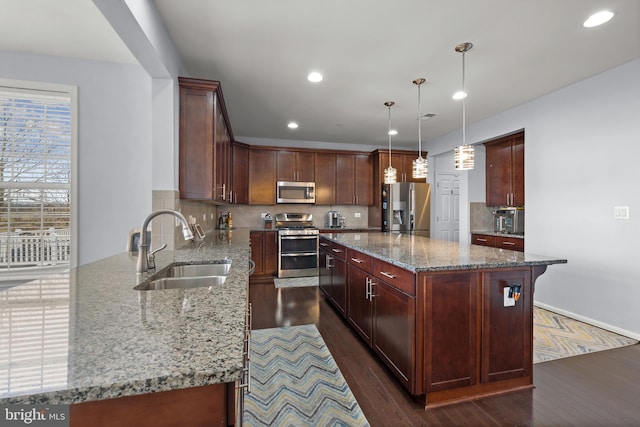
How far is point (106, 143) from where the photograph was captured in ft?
9.09

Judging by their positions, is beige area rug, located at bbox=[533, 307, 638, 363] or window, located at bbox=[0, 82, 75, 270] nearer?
beige area rug, located at bbox=[533, 307, 638, 363]

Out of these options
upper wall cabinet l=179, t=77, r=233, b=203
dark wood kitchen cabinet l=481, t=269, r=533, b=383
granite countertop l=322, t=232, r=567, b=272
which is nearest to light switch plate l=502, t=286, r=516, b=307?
dark wood kitchen cabinet l=481, t=269, r=533, b=383

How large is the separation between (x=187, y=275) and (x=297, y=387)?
1.04m

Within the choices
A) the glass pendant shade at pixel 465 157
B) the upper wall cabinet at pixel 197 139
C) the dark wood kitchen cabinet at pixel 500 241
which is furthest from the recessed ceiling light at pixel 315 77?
the dark wood kitchen cabinet at pixel 500 241

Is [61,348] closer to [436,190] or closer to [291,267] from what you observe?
[291,267]

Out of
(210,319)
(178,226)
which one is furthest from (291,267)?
(210,319)

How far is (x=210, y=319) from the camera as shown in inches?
32.4

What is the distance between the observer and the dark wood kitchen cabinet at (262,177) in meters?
5.30

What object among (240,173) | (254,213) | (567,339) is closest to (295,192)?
(254,213)

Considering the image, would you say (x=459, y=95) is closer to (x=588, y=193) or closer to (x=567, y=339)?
(x=588, y=193)

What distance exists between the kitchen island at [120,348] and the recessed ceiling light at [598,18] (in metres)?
3.08

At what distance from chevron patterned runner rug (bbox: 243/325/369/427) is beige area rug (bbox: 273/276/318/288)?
183 cm

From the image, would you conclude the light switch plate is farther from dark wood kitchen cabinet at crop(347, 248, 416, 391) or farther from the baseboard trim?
the baseboard trim

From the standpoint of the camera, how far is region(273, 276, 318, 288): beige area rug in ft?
14.7
